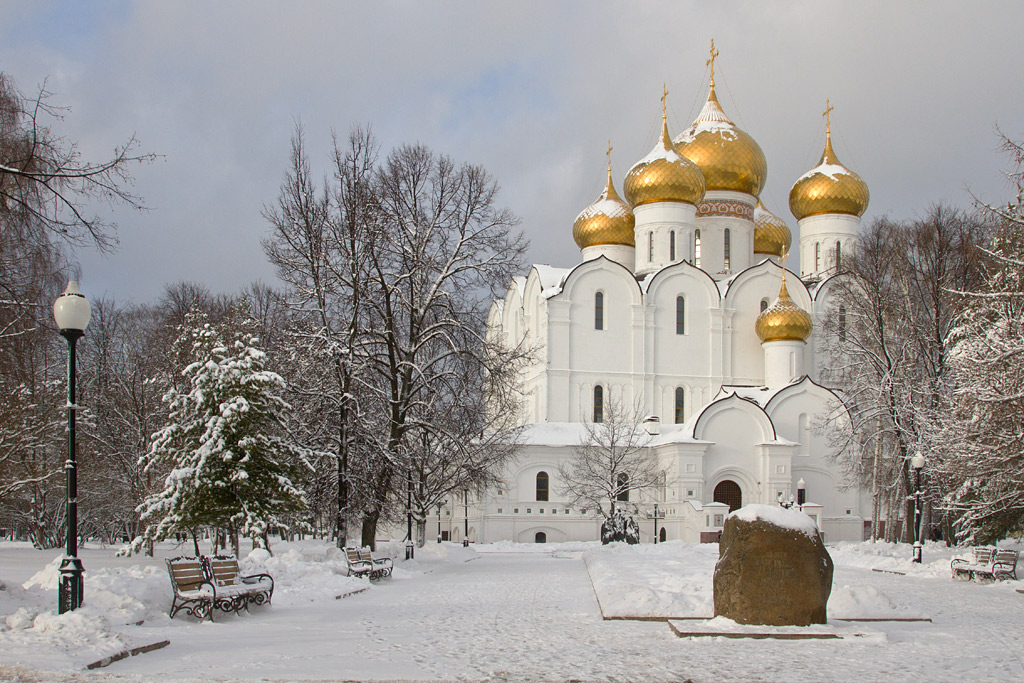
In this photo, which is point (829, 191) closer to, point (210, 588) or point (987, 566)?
point (987, 566)

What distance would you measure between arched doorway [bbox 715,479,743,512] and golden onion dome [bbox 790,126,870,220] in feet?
45.4

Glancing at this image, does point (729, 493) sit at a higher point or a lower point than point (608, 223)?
lower

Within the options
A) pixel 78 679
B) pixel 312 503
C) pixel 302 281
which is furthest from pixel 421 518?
pixel 78 679

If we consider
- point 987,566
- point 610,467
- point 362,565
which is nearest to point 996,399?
point 987,566

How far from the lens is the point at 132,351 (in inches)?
1588

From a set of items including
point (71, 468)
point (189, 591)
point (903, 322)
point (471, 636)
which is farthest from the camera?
point (903, 322)

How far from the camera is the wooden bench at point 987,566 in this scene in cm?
1767

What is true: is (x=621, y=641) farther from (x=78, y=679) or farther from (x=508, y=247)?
(x=508, y=247)

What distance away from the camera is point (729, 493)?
38250mm

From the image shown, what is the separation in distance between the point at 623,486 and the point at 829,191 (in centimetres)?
1771

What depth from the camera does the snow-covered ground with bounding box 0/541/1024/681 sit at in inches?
310

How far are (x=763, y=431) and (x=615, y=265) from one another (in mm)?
8801

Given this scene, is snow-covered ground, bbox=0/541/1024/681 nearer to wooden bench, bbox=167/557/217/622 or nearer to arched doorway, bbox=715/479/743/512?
wooden bench, bbox=167/557/217/622

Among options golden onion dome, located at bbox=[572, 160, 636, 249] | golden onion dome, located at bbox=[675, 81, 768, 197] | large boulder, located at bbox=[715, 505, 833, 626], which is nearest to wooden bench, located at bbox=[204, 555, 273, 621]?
large boulder, located at bbox=[715, 505, 833, 626]
